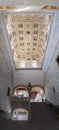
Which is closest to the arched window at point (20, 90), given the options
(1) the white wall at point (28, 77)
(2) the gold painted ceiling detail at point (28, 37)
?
(1) the white wall at point (28, 77)

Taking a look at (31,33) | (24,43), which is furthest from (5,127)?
(24,43)

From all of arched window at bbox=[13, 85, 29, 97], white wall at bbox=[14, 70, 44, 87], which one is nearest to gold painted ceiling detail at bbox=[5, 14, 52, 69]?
white wall at bbox=[14, 70, 44, 87]

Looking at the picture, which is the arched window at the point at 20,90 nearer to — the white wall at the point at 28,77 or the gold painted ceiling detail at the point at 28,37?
the white wall at the point at 28,77

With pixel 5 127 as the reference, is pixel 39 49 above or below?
above

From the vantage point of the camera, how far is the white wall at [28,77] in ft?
71.5

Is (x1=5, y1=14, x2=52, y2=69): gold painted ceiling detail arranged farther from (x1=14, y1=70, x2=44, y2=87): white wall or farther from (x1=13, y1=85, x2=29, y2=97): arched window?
(x1=13, y1=85, x2=29, y2=97): arched window

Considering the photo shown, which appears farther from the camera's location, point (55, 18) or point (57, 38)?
point (57, 38)

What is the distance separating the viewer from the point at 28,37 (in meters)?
17.7

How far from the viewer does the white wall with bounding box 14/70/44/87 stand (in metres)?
21.8

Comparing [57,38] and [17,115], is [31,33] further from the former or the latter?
[17,115]

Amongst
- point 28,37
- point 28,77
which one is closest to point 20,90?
point 28,77

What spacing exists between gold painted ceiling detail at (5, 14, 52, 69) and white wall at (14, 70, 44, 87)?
0.61m

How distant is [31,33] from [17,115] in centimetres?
683

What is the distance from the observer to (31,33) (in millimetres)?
16688
